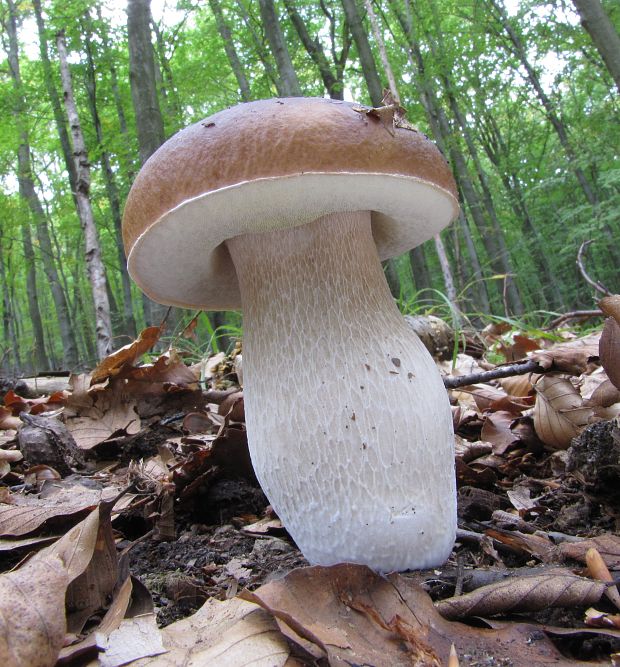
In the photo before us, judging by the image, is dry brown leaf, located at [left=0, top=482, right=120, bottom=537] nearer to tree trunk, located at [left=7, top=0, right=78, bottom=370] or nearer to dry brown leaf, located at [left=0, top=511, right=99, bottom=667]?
dry brown leaf, located at [left=0, top=511, right=99, bottom=667]

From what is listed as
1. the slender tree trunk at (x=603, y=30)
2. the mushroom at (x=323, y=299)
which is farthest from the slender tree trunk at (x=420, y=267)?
the mushroom at (x=323, y=299)

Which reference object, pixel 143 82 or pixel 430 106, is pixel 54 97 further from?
pixel 430 106

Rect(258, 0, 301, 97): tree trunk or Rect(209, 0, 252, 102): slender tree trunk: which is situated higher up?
Rect(209, 0, 252, 102): slender tree trunk

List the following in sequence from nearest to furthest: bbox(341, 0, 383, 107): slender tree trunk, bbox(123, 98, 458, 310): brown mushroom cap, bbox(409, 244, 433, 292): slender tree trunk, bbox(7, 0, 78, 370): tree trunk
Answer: bbox(123, 98, 458, 310): brown mushroom cap
bbox(341, 0, 383, 107): slender tree trunk
bbox(409, 244, 433, 292): slender tree trunk
bbox(7, 0, 78, 370): tree trunk

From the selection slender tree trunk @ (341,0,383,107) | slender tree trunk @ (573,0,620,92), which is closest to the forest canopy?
slender tree trunk @ (341,0,383,107)

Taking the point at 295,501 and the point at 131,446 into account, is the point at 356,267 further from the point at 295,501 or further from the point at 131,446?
the point at 131,446

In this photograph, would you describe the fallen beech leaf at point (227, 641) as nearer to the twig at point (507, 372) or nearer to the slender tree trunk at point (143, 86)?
the twig at point (507, 372)
